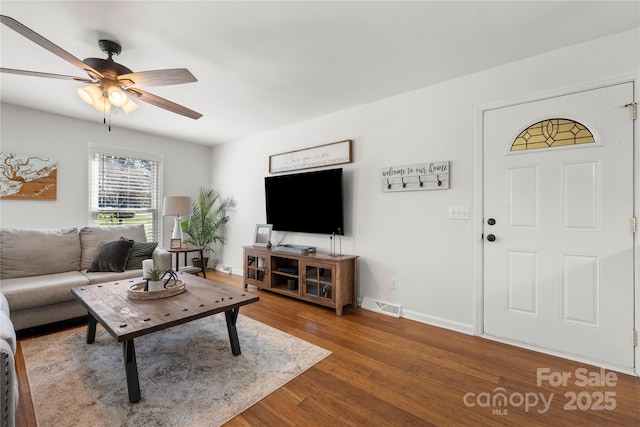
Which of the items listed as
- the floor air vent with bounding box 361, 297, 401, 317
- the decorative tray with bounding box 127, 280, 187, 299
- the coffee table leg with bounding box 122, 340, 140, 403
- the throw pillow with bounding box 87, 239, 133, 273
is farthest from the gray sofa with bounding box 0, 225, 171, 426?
the floor air vent with bounding box 361, 297, 401, 317

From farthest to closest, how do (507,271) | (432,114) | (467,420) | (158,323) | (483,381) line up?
(432,114), (507,271), (483,381), (158,323), (467,420)

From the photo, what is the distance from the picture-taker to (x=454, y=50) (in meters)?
2.17

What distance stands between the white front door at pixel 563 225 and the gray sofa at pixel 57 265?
3.59 meters

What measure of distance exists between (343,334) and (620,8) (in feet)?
9.88

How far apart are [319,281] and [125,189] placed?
Answer: 3414 millimetres

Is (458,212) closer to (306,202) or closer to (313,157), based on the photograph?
(306,202)

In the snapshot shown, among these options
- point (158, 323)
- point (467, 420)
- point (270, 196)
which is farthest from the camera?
point (270, 196)

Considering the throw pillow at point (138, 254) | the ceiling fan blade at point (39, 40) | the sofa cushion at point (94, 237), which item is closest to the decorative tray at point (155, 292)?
the throw pillow at point (138, 254)

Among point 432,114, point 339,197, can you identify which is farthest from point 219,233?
point 432,114

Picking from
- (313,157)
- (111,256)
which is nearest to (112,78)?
(111,256)

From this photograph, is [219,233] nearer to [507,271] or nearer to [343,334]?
[343,334]

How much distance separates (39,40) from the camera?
1.52 metres

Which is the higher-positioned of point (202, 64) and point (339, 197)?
point (202, 64)

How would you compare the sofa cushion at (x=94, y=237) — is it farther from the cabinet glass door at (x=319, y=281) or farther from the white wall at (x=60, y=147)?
the cabinet glass door at (x=319, y=281)
